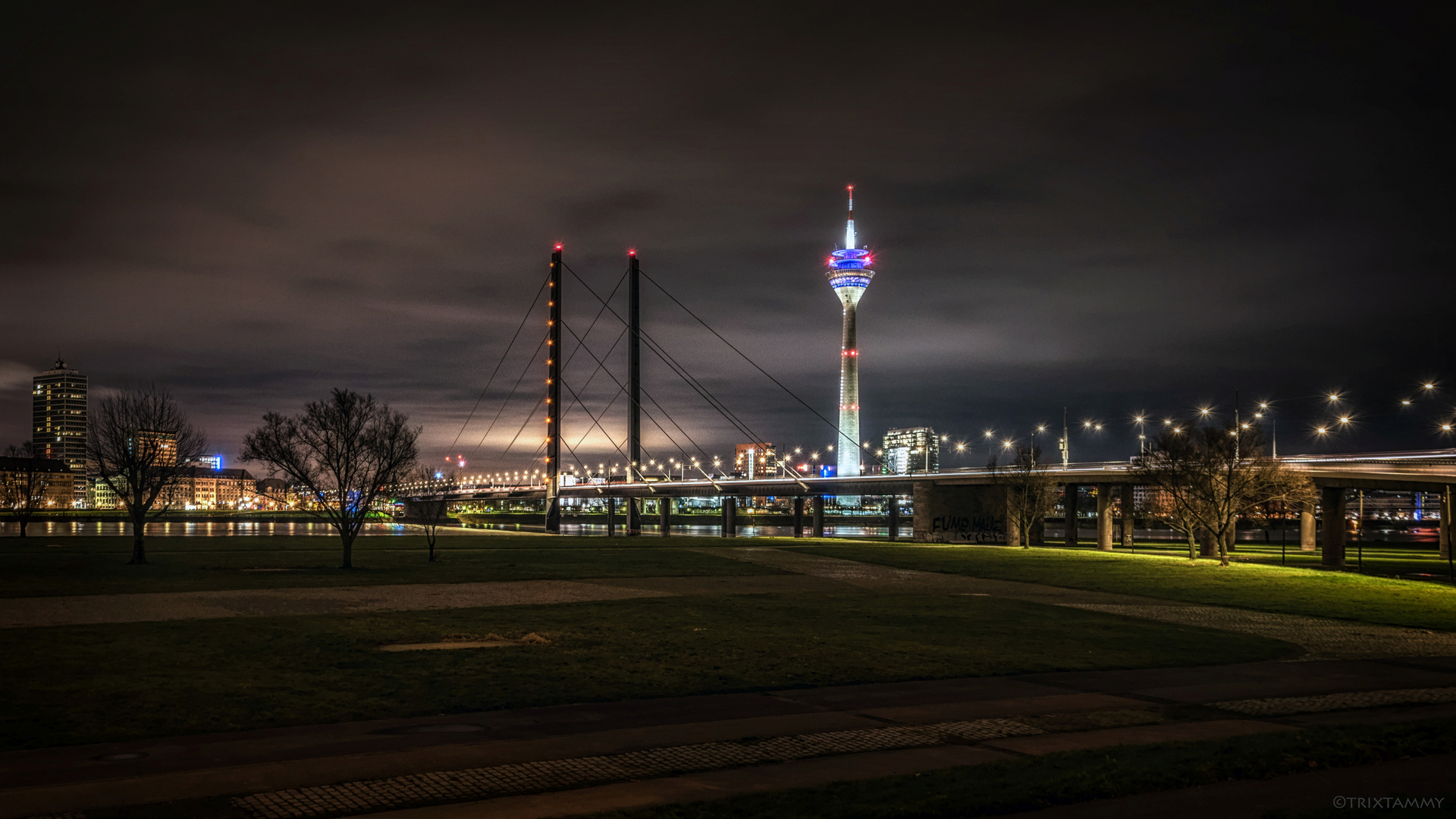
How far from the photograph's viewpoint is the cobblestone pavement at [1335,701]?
12.3 metres

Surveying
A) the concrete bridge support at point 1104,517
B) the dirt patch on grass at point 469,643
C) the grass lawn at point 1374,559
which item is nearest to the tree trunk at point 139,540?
the dirt patch on grass at point 469,643

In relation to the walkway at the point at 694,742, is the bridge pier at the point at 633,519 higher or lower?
lower

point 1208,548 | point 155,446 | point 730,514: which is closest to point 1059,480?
point 1208,548

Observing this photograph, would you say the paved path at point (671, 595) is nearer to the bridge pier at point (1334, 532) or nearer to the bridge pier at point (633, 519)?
the bridge pier at point (1334, 532)

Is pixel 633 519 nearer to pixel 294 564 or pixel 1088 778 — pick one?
pixel 294 564

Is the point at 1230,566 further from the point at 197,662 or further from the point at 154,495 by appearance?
the point at 154,495

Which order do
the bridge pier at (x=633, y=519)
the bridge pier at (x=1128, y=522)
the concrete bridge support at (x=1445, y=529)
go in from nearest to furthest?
the concrete bridge support at (x=1445, y=529)
the bridge pier at (x=1128, y=522)
the bridge pier at (x=633, y=519)

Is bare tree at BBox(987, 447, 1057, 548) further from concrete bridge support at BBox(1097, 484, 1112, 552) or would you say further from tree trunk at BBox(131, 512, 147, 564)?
tree trunk at BBox(131, 512, 147, 564)

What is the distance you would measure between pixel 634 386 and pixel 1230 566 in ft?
199

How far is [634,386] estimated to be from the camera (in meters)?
94.4

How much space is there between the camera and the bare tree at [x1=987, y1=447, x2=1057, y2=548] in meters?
71.0

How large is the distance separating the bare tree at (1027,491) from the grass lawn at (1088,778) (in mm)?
A: 59069

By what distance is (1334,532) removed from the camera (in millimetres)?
54844

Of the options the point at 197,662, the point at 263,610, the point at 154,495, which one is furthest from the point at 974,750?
the point at 154,495
